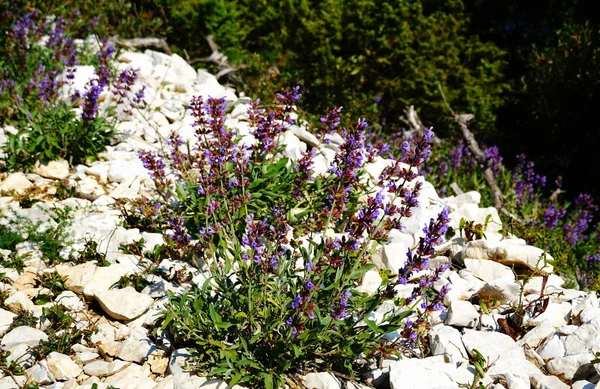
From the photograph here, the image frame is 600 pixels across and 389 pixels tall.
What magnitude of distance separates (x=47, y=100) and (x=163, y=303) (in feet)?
10.2

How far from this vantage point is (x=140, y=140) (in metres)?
6.15

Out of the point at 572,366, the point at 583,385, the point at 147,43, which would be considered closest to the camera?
the point at 583,385

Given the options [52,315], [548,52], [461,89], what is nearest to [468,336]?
[52,315]

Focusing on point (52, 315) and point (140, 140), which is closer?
point (52, 315)

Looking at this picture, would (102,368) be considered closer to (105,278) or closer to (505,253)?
(105,278)

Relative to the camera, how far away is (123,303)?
12.6 feet

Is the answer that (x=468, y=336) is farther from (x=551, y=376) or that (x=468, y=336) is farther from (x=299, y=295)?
(x=299, y=295)

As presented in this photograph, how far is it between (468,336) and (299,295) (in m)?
1.26

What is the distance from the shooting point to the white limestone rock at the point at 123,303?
12.5 ft

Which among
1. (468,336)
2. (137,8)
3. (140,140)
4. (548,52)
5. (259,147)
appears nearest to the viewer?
(468,336)

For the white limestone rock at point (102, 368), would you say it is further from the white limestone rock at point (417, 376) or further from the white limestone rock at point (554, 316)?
the white limestone rock at point (554, 316)

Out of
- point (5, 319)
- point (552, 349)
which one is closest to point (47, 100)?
point (5, 319)

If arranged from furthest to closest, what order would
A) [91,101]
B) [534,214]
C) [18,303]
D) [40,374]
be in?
1. [534,214]
2. [91,101]
3. [18,303]
4. [40,374]

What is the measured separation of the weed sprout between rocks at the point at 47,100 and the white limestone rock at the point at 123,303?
2.01 m
